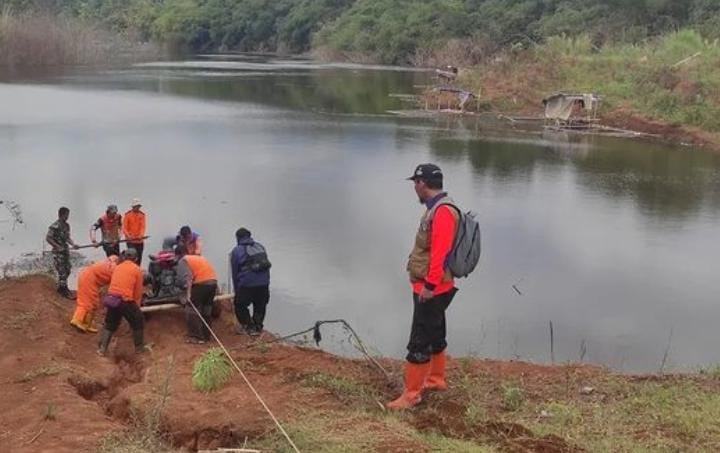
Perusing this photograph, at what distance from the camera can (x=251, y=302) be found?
9.21m

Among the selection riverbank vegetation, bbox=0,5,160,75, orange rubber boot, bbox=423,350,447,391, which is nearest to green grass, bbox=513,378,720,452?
orange rubber boot, bbox=423,350,447,391

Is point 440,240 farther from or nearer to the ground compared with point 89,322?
farther from the ground

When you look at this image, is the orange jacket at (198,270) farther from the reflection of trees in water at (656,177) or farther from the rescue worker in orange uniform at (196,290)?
the reflection of trees in water at (656,177)

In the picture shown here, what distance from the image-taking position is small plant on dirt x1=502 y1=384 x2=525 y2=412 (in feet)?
20.2

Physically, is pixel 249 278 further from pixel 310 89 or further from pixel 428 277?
pixel 310 89

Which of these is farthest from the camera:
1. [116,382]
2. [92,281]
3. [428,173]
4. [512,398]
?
[92,281]

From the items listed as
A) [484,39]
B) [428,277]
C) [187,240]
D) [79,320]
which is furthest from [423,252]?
[484,39]

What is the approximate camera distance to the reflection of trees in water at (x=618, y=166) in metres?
19.5

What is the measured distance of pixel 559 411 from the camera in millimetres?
5953

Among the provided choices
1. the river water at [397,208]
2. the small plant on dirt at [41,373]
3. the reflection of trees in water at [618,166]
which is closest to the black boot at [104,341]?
the small plant on dirt at [41,373]

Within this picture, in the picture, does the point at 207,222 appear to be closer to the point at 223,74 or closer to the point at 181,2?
the point at 223,74

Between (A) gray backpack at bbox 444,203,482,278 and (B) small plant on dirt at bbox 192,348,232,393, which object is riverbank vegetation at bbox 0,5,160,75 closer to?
(B) small plant on dirt at bbox 192,348,232,393

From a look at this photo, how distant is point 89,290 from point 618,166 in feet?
60.5

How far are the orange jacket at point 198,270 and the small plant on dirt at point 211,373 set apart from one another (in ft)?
7.00
